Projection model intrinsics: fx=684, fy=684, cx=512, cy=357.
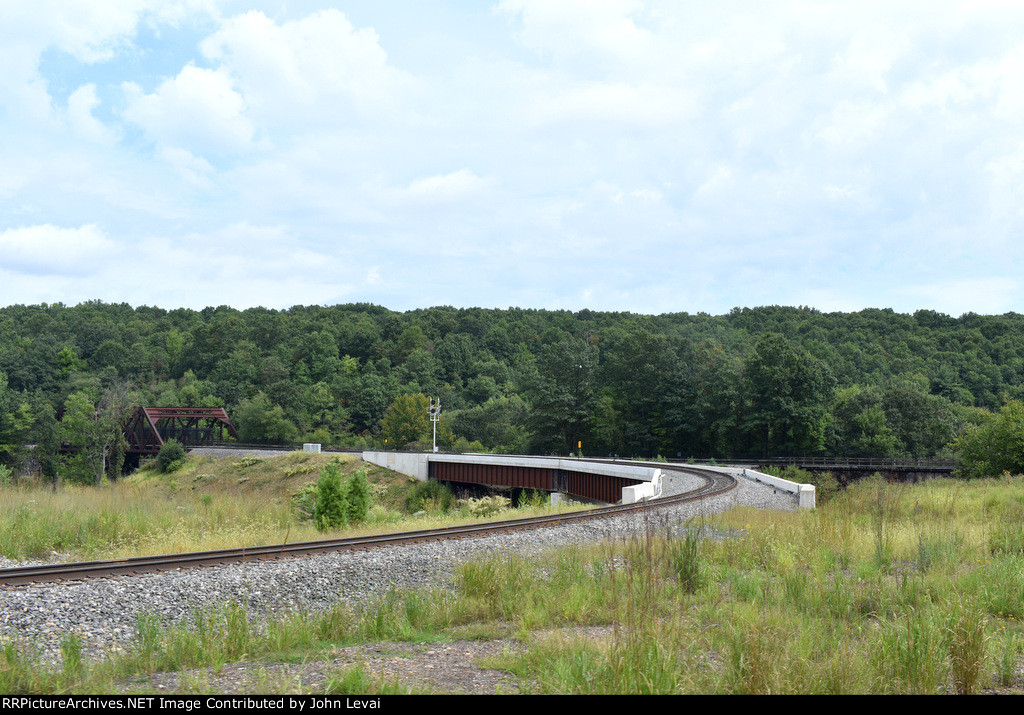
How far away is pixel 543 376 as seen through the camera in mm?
83562

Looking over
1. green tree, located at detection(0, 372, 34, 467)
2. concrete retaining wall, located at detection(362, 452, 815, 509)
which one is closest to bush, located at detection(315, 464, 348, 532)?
concrete retaining wall, located at detection(362, 452, 815, 509)

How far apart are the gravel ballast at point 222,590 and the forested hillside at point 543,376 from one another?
203 feet

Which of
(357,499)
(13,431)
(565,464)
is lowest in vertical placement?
(13,431)

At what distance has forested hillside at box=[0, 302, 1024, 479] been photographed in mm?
73250

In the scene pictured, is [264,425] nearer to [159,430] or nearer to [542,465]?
[159,430]

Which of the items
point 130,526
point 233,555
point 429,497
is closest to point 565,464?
point 429,497

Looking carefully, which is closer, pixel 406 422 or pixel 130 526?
pixel 130 526

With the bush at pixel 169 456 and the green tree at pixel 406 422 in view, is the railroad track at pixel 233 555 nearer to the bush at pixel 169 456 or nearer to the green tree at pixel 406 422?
the bush at pixel 169 456

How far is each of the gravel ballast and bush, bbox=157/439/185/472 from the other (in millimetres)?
73680

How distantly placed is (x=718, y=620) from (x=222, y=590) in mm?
7275

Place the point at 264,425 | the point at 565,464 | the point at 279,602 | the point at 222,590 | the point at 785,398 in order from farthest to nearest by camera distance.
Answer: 1. the point at 264,425
2. the point at 785,398
3. the point at 565,464
4. the point at 279,602
5. the point at 222,590

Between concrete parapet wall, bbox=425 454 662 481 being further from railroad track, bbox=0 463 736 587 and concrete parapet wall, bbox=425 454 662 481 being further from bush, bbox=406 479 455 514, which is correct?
railroad track, bbox=0 463 736 587

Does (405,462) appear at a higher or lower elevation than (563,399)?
lower

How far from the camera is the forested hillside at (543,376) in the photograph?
240ft
